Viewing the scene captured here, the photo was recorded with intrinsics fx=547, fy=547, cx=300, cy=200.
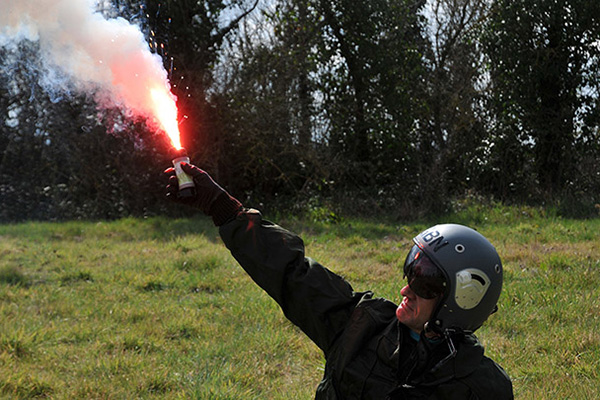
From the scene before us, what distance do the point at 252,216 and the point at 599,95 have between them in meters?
13.0

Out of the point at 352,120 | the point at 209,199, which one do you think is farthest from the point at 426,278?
the point at 352,120

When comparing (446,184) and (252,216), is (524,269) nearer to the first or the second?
(252,216)

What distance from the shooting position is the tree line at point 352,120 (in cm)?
1226

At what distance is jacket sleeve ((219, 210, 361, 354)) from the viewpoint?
2443mm

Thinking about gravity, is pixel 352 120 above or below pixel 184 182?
above

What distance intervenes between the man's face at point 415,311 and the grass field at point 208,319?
171 cm

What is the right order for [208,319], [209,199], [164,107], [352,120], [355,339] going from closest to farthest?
1. [355,339]
2. [209,199]
3. [164,107]
4. [208,319]
5. [352,120]

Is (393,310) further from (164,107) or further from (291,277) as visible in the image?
(164,107)

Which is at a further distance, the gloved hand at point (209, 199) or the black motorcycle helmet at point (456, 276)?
the gloved hand at point (209, 199)

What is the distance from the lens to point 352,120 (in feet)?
47.3

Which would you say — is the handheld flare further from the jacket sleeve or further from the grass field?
the grass field

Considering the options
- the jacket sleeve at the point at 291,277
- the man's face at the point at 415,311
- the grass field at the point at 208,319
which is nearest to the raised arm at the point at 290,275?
the jacket sleeve at the point at 291,277

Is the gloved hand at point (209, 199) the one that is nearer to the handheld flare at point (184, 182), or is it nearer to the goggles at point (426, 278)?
the handheld flare at point (184, 182)

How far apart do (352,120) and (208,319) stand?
9.87 meters
